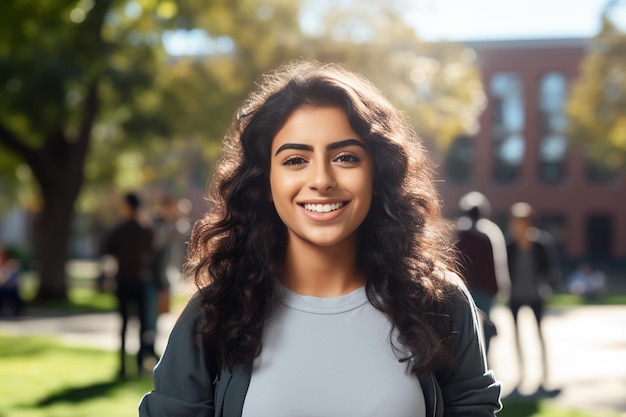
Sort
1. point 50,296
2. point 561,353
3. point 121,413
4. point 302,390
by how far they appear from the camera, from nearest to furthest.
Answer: point 302,390 < point 121,413 < point 561,353 < point 50,296

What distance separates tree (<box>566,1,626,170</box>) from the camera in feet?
106

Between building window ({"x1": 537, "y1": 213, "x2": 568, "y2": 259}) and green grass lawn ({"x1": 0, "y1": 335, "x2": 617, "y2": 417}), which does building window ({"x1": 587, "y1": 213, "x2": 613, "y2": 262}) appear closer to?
building window ({"x1": 537, "y1": 213, "x2": 568, "y2": 259})

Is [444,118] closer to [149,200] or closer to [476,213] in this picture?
[476,213]

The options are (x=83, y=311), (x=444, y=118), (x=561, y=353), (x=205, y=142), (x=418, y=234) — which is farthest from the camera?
(x=444, y=118)

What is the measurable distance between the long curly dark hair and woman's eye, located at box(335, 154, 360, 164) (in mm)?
51

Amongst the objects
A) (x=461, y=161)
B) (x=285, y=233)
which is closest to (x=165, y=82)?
(x=285, y=233)

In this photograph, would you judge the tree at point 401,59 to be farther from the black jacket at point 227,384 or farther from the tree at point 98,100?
the black jacket at point 227,384

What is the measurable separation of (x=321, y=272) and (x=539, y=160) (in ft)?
178

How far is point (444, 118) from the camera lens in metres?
31.5

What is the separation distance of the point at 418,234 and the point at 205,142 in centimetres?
2503

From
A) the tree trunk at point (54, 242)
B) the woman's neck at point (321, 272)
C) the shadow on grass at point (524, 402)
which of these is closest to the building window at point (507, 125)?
the tree trunk at point (54, 242)

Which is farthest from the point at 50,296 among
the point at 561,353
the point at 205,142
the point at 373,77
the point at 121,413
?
the point at 121,413

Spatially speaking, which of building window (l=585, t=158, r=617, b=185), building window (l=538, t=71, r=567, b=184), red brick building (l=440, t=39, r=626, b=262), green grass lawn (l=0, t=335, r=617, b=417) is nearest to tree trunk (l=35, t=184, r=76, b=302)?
green grass lawn (l=0, t=335, r=617, b=417)

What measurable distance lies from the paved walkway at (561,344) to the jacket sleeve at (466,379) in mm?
6157
